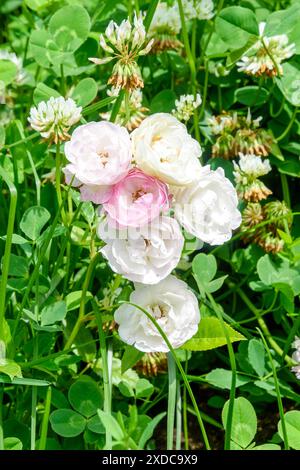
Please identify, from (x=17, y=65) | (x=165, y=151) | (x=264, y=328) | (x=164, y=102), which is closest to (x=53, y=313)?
(x=165, y=151)

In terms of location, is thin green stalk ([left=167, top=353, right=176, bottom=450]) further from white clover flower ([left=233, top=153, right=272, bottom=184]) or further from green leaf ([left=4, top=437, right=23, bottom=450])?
white clover flower ([left=233, top=153, right=272, bottom=184])

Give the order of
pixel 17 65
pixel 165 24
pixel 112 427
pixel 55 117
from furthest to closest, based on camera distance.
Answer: pixel 17 65 → pixel 165 24 → pixel 55 117 → pixel 112 427

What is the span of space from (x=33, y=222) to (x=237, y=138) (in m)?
0.38

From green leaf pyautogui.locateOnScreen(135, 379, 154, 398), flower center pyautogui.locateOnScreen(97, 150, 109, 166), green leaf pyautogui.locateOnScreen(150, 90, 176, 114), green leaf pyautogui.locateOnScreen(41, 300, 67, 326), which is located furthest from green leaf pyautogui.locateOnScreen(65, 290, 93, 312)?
green leaf pyautogui.locateOnScreen(150, 90, 176, 114)

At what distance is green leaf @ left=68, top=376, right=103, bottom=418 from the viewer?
121 centimetres

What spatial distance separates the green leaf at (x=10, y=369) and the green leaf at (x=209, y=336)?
0.72 ft

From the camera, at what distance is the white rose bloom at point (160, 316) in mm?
1088

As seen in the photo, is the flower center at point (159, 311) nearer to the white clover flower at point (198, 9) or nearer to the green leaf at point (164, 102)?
the green leaf at point (164, 102)

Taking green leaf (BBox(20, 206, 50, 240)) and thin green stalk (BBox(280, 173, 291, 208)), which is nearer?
green leaf (BBox(20, 206, 50, 240))

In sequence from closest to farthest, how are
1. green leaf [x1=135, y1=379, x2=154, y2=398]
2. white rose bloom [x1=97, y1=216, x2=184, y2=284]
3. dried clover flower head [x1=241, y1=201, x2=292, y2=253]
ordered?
white rose bloom [x1=97, y1=216, x2=184, y2=284] → green leaf [x1=135, y1=379, x2=154, y2=398] → dried clover flower head [x1=241, y1=201, x2=292, y2=253]

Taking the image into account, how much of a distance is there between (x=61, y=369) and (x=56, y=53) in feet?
1.75

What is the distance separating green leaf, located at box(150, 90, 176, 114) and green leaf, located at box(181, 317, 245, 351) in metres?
0.49

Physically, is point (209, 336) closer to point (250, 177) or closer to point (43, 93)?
point (250, 177)

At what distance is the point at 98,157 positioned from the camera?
1.05m
